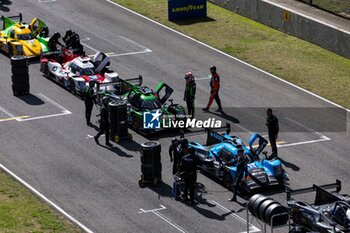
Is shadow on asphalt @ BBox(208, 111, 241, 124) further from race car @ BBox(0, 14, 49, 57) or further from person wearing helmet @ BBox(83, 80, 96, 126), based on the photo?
race car @ BBox(0, 14, 49, 57)

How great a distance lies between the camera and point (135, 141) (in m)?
36.3

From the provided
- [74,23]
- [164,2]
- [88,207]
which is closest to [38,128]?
[88,207]

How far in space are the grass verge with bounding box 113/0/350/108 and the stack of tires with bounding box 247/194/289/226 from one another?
15.4 metres

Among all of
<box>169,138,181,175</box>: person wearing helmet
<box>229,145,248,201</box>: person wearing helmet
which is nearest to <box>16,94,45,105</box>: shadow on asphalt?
<box>169,138,181,175</box>: person wearing helmet

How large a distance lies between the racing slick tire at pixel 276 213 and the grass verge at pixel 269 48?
50.7 ft

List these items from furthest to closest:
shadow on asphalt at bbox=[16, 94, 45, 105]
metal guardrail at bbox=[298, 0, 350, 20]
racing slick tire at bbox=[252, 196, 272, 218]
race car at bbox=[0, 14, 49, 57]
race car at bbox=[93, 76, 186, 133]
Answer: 1. metal guardrail at bbox=[298, 0, 350, 20]
2. race car at bbox=[0, 14, 49, 57]
3. shadow on asphalt at bbox=[16, 94, 45, 105]
4. race car at bbox=[93, 76, 186, 133]
5. racing slick tire at bbox=[252, 196, 272, 218]

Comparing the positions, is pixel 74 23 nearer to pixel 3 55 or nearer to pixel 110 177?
pixel 3 55

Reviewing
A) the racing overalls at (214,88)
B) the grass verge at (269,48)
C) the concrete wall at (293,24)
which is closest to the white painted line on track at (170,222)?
the racing overalls at (214,88)

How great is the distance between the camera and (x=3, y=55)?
47.1 m

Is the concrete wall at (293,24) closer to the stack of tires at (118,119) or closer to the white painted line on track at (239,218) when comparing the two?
the stack of tires at (118,119)

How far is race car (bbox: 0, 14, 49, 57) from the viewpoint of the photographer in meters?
45.7

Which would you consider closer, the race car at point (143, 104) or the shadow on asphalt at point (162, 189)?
the shadow on asphalt at point (162, 189)

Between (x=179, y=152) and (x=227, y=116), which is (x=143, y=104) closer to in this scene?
(x=227, y=116)

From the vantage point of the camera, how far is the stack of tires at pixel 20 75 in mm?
40156
